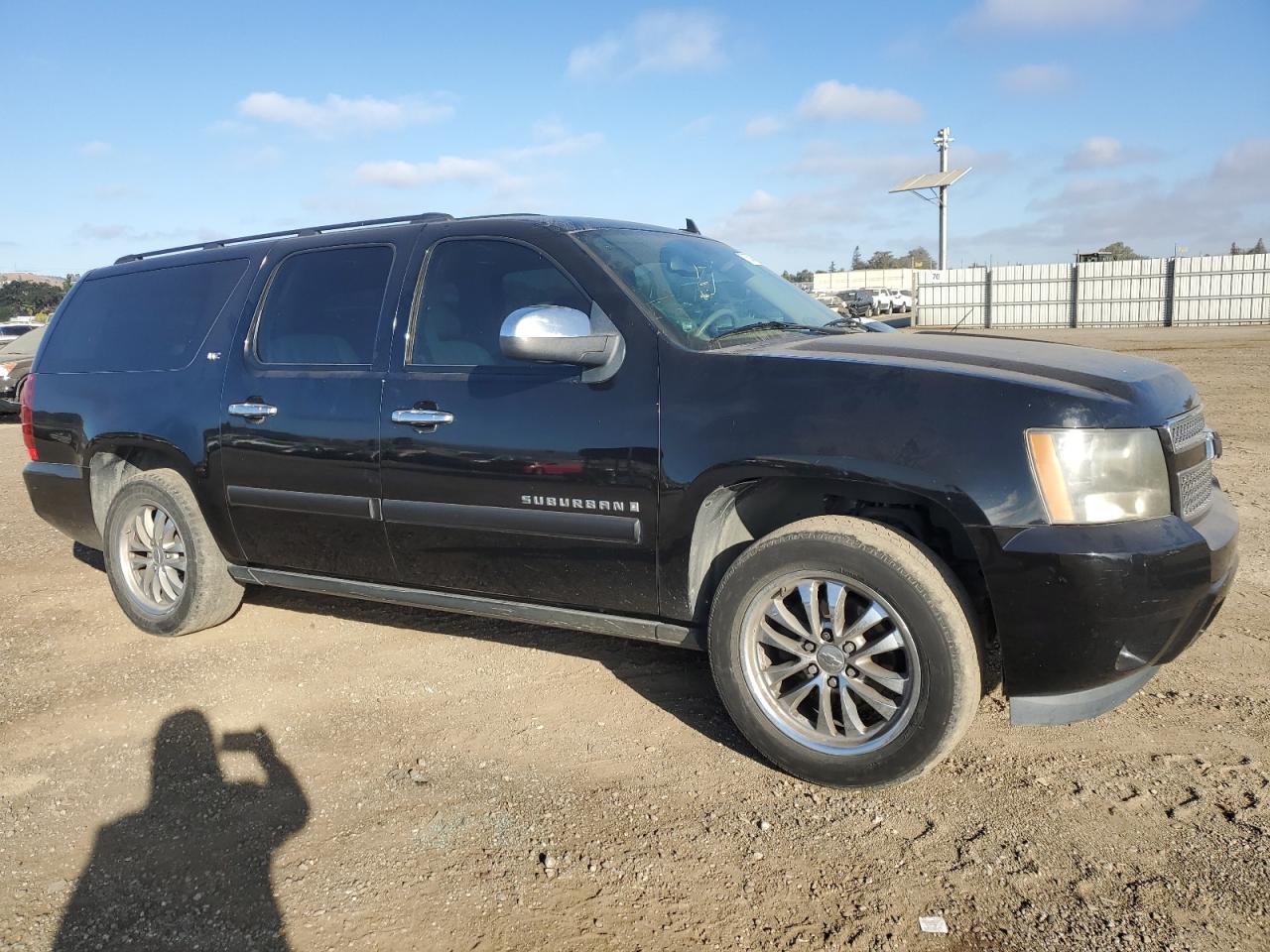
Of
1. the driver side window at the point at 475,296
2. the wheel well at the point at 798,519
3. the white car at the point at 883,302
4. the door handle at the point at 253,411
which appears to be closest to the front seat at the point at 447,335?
the driver side window at the point at 475,296

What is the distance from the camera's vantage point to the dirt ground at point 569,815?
2.46 metres

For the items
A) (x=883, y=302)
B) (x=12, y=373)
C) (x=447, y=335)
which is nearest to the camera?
(x=447, y=335)

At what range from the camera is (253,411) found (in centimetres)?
416

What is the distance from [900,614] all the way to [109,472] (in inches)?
164

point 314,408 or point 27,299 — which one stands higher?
point 27,299

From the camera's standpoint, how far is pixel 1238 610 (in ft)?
14.5

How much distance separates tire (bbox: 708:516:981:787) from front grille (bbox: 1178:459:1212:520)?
70 centimetres

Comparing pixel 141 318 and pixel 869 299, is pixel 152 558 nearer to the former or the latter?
pixel 141 318

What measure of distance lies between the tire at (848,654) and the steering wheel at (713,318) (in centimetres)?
78

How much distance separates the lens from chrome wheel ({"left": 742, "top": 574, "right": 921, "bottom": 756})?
2.96 meters

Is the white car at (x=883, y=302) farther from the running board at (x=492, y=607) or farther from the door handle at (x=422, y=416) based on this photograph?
the door handle at (x=422, y=416)

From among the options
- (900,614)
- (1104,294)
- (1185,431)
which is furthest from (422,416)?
(1104,294)

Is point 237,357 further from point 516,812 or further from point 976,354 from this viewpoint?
point 976,354

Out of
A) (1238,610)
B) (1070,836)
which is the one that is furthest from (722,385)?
(1238,610)
